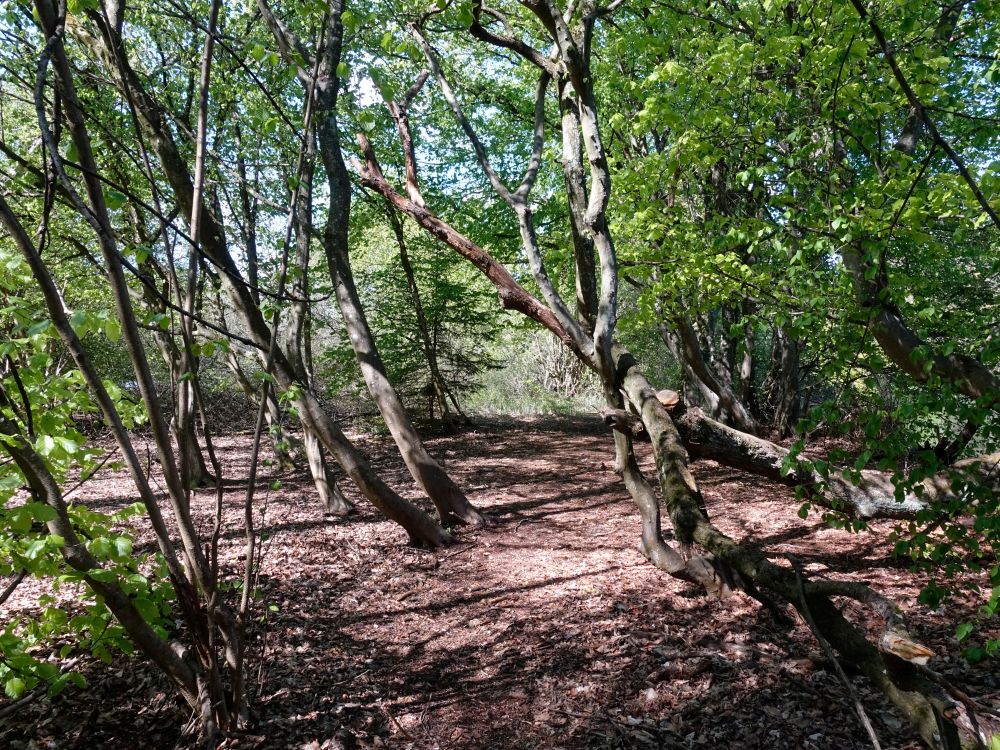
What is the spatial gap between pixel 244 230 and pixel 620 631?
25.8 feet

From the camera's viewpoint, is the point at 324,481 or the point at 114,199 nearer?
the point at 114,199

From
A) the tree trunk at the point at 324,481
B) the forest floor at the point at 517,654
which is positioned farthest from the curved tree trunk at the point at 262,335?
the tree trunk at the point at 324,481

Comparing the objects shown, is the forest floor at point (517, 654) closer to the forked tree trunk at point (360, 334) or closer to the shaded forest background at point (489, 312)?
the shaded forest background at point (489, 312)

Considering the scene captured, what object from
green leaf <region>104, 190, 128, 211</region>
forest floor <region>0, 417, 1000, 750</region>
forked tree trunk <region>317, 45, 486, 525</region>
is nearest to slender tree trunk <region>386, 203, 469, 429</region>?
forked tree trunk <region>317, 45, 486, 525</region>

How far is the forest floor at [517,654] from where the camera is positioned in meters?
2.92

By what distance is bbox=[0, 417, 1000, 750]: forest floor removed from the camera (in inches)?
115

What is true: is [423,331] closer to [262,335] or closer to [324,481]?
[324,481]

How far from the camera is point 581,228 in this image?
5375 mm

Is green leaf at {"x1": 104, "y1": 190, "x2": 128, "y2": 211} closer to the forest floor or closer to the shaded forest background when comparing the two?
the shaded forest background

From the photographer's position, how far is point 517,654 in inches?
→ 149

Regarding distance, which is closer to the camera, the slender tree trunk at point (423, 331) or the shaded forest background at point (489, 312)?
the shaded forest background at point (489, 312)

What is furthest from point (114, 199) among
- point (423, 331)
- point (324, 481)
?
point (423, 331)

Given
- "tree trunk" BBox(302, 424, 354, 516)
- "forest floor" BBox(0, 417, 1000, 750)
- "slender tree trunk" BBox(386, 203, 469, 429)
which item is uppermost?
"slender tree trunk" BBox(386, 203, 469, 429)

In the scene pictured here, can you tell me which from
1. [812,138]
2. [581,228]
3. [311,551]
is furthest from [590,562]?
[812,138]
